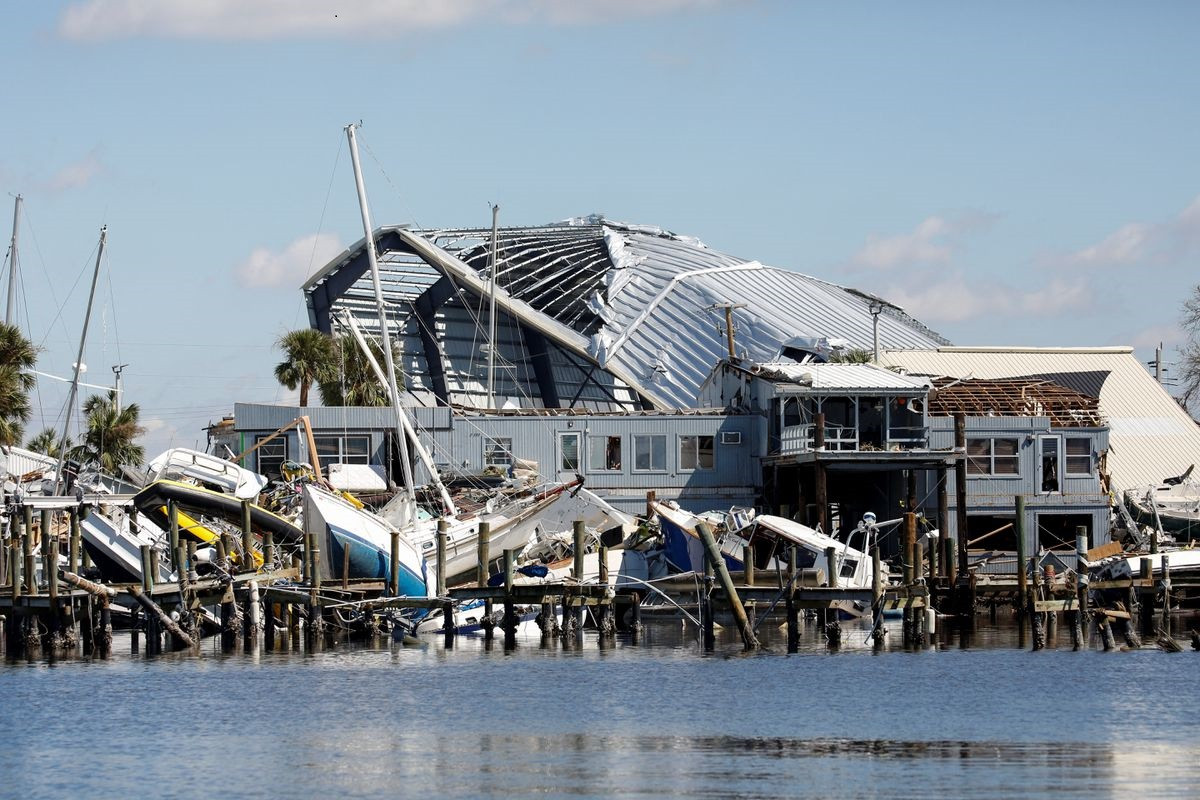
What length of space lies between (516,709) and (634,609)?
15569 mm

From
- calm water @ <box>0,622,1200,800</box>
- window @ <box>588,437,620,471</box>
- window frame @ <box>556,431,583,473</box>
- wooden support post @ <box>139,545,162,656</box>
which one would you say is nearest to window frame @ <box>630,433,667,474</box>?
window @ <box>588,437,620,471</box>

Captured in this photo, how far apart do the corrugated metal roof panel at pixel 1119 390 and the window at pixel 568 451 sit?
20.7 meters

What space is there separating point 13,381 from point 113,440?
16670 mm

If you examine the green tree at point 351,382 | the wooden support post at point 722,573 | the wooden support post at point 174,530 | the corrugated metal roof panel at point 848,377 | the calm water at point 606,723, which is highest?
the green tree at point 351,382

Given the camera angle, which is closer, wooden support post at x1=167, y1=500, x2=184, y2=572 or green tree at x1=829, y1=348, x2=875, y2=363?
wooden support post at x1=167, y1=500, x2=184, y2=572

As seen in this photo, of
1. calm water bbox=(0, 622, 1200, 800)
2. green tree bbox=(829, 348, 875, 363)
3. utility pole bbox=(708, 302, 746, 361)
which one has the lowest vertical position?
calm water bbox=(0, 622, 1200, 800)

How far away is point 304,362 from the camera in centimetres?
8219

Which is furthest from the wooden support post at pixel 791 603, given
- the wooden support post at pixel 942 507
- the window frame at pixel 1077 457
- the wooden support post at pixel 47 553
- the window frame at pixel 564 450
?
the window frame at pixel 1077 457

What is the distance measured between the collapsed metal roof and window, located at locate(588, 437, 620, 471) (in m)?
18.0

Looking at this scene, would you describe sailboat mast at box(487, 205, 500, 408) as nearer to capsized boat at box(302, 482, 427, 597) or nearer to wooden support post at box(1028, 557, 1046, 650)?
capsized boat at box(302, 482, 427, 597)

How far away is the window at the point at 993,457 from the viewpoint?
70.6 meters

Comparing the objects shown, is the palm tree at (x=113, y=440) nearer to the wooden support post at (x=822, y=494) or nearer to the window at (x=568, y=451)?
the window at (x=568, y=451)

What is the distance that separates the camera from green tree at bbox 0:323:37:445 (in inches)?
2393

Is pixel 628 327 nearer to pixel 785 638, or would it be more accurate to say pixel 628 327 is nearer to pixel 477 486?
pixel 477 486
